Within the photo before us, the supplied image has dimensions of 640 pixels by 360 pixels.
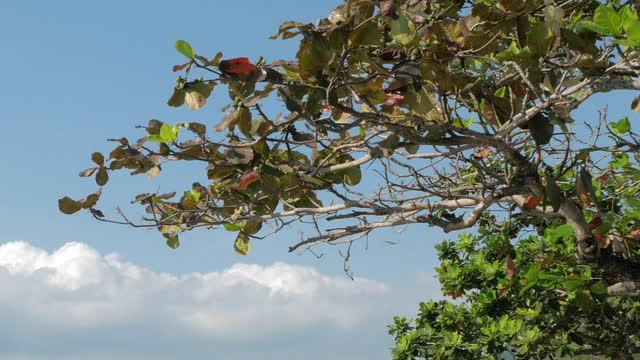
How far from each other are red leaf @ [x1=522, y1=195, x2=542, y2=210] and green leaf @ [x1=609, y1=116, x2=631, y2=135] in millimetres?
1295

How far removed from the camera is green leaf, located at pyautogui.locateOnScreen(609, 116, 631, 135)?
5720 millimetres

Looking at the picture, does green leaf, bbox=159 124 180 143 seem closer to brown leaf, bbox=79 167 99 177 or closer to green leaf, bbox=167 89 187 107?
green leaf, bbox=167 89 187 107

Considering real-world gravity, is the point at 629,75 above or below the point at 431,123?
above

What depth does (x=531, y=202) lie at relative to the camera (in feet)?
16.1

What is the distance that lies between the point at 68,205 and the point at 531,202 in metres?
2.98

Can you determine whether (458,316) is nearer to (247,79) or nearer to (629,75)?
(629,75)

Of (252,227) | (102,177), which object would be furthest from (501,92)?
(102,177)

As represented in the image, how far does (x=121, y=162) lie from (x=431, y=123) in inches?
73.5

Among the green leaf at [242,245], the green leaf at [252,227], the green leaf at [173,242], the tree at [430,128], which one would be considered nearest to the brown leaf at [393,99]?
the tree at [430,128]

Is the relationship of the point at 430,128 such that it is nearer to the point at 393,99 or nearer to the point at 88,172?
the point at 393,99

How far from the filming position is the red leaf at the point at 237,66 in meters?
3.51

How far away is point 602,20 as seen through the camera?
329cm

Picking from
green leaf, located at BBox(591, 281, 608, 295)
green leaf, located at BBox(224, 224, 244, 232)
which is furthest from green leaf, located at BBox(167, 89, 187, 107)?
green leaf, located at BBox(591, 281, 608, 295)

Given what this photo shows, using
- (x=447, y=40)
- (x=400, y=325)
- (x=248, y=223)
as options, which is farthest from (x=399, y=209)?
(x=400, y=325)
